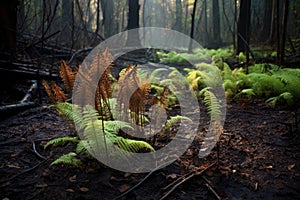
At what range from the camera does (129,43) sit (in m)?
→ 10.2

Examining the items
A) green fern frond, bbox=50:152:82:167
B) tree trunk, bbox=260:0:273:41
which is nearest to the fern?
green fern frond, bbox=50:152:82:167

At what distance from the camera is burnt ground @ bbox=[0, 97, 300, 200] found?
6.06 feet

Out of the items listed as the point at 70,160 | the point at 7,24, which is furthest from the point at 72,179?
the point at 7,24

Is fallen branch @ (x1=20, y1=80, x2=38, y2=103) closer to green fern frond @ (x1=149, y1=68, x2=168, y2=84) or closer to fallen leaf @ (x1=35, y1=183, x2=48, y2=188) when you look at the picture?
green fern frond @ (x1=149, y1=68, x2=168, y2=84)

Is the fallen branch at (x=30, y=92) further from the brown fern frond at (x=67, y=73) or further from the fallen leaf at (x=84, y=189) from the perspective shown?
the fallen leaf at (x=84, y=189)

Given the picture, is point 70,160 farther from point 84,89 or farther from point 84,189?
point 84,89

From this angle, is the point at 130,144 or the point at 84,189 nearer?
the point at 84,189

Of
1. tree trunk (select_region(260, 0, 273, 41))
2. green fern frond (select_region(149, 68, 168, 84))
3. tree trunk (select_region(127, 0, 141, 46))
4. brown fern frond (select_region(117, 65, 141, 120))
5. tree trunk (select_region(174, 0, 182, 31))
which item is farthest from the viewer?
tree trunk (select_region(174, 0, 182, 31))

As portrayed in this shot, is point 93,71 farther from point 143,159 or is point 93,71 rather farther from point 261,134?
point 261,134

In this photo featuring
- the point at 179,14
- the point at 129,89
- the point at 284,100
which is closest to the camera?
the point at 129,89

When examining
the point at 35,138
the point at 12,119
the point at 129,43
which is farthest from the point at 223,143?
the point at 129,43

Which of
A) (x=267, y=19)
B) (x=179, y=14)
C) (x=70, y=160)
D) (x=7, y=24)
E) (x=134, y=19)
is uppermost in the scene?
(x=179, y=14)

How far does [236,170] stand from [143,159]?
78 cm

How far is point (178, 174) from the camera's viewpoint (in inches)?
82.0
